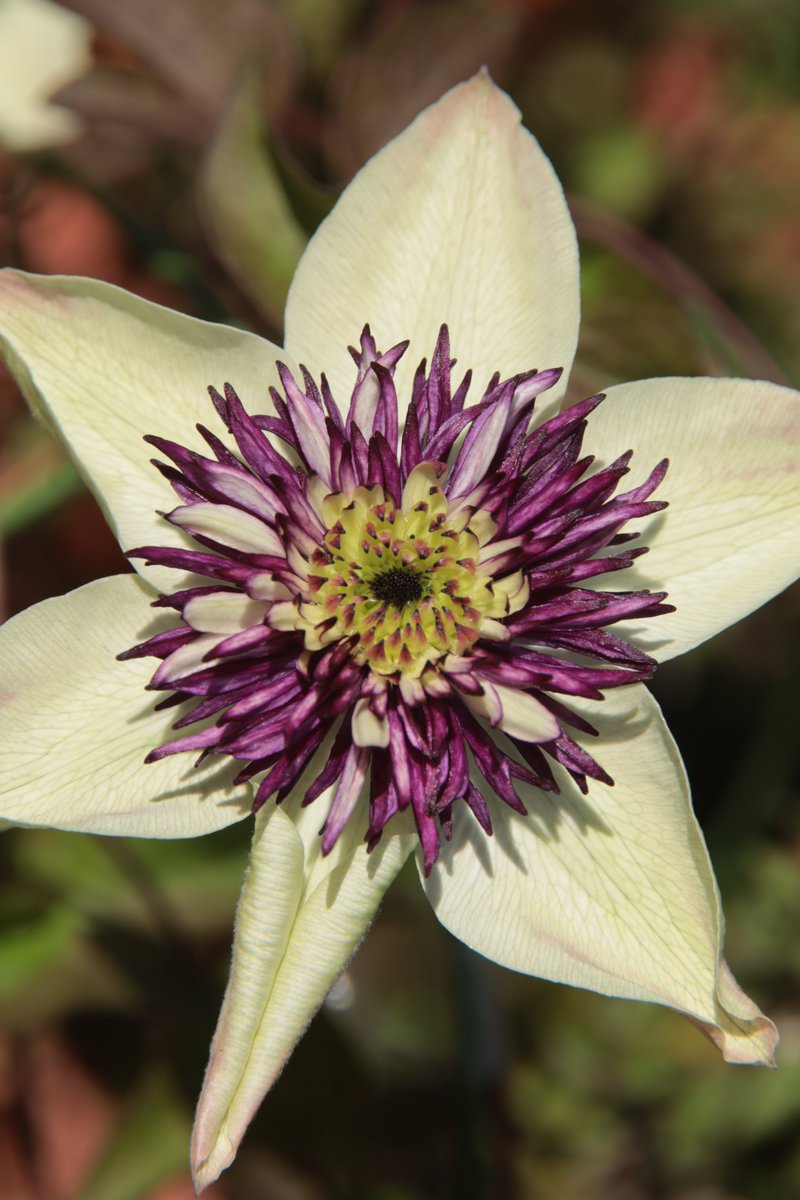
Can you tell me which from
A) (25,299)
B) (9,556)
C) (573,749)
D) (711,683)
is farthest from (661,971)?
(9,556)

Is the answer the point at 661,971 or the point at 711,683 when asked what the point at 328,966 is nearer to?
the point at 661,971

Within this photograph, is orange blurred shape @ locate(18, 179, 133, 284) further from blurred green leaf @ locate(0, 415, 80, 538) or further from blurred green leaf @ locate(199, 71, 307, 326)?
blurred green leaf @ locate(199, 71, 307, 326)

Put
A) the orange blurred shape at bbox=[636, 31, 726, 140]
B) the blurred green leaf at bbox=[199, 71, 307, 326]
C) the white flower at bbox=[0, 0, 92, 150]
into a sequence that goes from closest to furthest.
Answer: the blurred green leaf at bbox=[199, 71, 307, 326] → the white flower at bbox=[0, 0, 92, 150] → the orange blurred shape at bbox=[636, 31, 726, 140]

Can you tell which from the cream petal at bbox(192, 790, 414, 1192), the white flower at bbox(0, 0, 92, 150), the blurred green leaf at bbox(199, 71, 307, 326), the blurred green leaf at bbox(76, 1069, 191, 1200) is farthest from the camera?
the white flower at bbox(0, 0, 92, 150)

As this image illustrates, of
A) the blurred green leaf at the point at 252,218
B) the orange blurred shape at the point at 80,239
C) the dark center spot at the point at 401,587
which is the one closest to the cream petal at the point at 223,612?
the dark center spot at the point at 401,587

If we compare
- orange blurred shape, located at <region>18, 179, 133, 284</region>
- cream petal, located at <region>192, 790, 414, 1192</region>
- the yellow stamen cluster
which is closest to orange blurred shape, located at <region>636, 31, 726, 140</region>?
orange blurred shape, located at <region>18, 179, 133, 284</region>

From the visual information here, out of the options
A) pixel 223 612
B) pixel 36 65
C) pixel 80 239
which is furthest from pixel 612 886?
pixel 80 239
